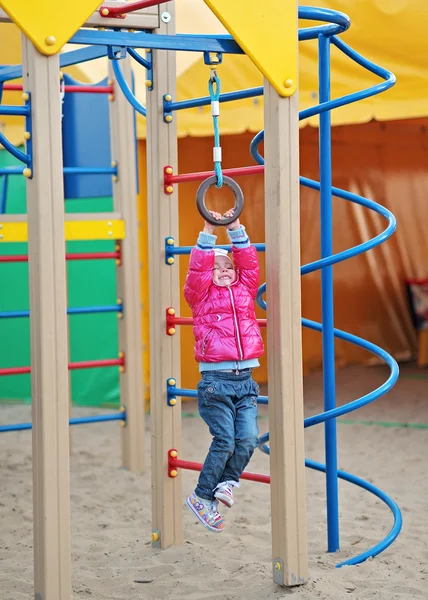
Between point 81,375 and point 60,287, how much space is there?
454 centimetres

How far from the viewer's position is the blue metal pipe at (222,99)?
354 cm

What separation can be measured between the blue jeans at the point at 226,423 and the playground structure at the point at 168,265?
87 mm

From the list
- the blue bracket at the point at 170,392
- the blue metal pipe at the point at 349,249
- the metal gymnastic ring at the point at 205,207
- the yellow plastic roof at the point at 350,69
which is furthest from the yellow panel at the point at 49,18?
the yellow plastic roof at the point at 350,69

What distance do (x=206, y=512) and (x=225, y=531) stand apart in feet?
3.65

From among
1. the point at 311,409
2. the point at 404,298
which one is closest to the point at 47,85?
Answer: the point at 311,409

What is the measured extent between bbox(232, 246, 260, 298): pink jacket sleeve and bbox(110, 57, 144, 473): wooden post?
2250 mm

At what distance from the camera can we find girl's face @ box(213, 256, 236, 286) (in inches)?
128

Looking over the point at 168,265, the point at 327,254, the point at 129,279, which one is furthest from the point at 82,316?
the point at 327,254

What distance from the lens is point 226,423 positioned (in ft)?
10.6

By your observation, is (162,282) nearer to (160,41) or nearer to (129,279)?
(160,41)

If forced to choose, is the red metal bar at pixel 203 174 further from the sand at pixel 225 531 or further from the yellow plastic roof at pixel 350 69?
the yellow plastic roof at pixel 350 69

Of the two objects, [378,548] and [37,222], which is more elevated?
[37,222]

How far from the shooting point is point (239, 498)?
4.86 metres

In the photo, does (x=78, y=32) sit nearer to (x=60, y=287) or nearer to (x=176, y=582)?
(x=60, y=287)
